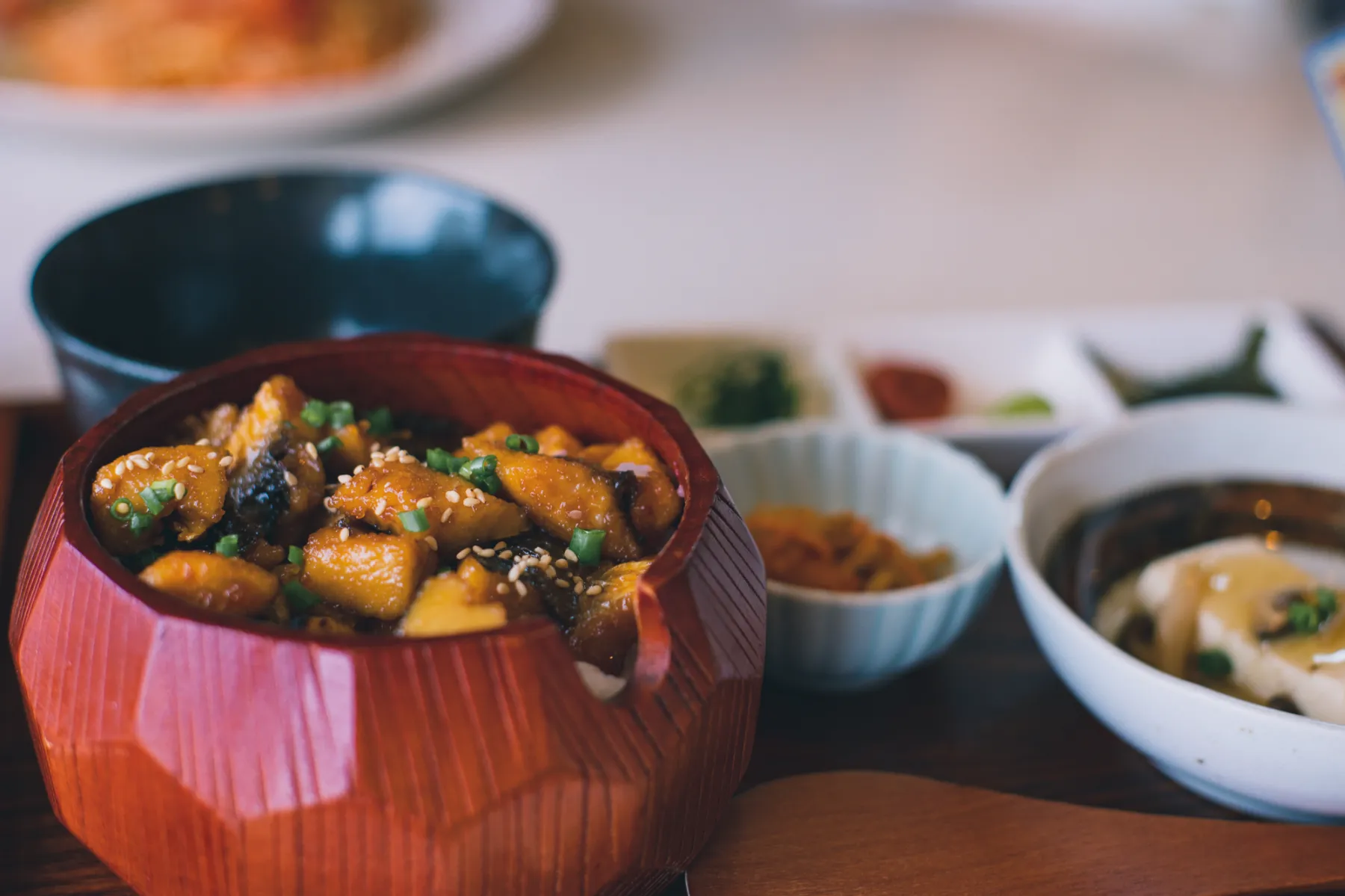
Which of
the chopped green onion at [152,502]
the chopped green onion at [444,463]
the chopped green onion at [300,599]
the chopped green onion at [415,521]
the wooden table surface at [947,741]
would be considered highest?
the chopped green onion at [152,502]

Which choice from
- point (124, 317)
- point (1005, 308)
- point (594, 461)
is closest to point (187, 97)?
point (124, 317)

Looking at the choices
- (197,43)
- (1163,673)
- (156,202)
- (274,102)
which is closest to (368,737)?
(1163,673)

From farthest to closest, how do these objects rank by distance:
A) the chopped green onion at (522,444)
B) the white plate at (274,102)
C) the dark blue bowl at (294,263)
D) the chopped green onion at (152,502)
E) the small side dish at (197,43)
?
the small side dish at (197,43), the white plate at (274,102), the dark blue bowl at (294,263), the chopped green onion at (522,444), the chopped green onion at (152,502)

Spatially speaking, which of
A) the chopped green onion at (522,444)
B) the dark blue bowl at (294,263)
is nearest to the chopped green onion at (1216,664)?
the chopped green onion at (522,444)

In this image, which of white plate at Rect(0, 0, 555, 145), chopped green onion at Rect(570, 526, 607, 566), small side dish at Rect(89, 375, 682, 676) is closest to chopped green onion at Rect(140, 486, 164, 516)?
small side dish at Rect(89, 375, 682, 676)

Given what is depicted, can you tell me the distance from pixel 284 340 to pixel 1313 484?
0.92 m

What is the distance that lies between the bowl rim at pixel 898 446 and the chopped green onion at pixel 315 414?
320 mm

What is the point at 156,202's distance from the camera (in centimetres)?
117

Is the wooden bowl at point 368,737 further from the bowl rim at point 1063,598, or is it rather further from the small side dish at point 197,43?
the small side dish at point 197,43

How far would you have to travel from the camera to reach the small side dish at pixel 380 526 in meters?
0.68

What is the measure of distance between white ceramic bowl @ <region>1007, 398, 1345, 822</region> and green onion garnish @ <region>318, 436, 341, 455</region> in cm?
48

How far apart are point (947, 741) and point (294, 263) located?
74 centimetres

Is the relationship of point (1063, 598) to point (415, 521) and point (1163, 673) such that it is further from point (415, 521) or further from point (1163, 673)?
point (415, 521)

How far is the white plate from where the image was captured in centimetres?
185
